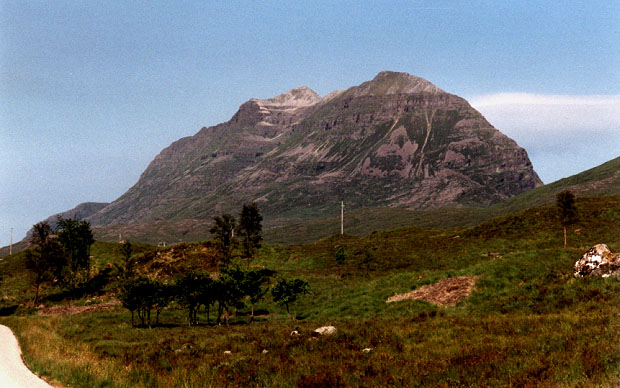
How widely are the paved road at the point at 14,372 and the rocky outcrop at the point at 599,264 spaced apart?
109ft

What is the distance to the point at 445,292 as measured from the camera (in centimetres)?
3662

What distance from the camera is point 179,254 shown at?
93.1 metres

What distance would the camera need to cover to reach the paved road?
1597 cm

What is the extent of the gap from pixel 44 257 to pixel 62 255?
3842 mm

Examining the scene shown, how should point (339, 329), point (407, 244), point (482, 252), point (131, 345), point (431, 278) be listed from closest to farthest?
point (339, 329)
point (131, 345)
point (431, 278)
point (482, 252)
point (407, 244)

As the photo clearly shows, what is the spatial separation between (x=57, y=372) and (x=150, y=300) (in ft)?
107

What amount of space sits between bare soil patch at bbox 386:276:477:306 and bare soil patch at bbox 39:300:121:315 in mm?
47833

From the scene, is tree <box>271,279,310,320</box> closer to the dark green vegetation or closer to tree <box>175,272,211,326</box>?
the dark green vegetation

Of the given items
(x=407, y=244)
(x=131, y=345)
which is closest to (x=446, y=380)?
(x=131, y=345)

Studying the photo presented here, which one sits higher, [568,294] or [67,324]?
[568,294]

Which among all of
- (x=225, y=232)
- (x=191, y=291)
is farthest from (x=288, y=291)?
(x=225, y=232)

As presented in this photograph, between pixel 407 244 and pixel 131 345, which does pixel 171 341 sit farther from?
pixel 407 244

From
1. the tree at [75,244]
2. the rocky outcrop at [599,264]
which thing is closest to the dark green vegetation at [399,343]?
the rocky outcrop at [599,264]

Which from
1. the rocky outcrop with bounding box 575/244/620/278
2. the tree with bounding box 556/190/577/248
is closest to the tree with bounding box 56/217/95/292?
the rocky outcrop with bounding box 575/244/620/278
